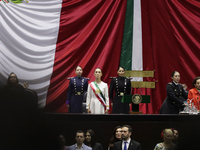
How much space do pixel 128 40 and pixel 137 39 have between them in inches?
7.6

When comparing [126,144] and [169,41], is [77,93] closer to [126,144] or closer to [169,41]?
[126,144]

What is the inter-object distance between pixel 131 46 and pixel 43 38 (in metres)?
1.85

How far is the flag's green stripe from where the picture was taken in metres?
6.04

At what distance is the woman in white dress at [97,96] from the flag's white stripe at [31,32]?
134 centimetres

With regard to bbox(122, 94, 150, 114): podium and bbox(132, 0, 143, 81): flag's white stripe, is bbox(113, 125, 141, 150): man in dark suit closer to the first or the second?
bbox(122, 94, 150, 114): podium

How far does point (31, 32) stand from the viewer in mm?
5840

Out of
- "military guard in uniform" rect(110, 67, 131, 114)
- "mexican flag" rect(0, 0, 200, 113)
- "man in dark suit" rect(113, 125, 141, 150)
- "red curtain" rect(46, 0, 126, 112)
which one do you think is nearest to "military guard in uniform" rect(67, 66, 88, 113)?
"military guard in uniform" rect(110, 67, 131, 114)

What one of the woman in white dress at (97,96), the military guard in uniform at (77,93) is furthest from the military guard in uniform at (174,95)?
the military guard in uniform at (77,93)

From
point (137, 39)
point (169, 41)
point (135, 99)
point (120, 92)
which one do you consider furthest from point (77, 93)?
point (169, 41)

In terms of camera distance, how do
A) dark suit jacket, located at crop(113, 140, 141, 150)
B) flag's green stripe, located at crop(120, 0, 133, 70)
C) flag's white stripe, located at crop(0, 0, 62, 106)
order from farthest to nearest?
1. flag's green stripe, located at crop(120, 0, 133, 70)
2. flag's white stripe, located at crop(0, 0, 62, 106)
3. dark suit jacket, located at crop(113, 140, 141, 150)

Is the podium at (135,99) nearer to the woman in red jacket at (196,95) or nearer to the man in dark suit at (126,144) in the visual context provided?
the woman in red jacket at (196,95)

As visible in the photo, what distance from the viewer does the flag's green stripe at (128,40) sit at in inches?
238

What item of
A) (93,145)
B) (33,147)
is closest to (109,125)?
(93,145)

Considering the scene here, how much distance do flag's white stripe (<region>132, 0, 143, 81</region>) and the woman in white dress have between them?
4.95 feet
